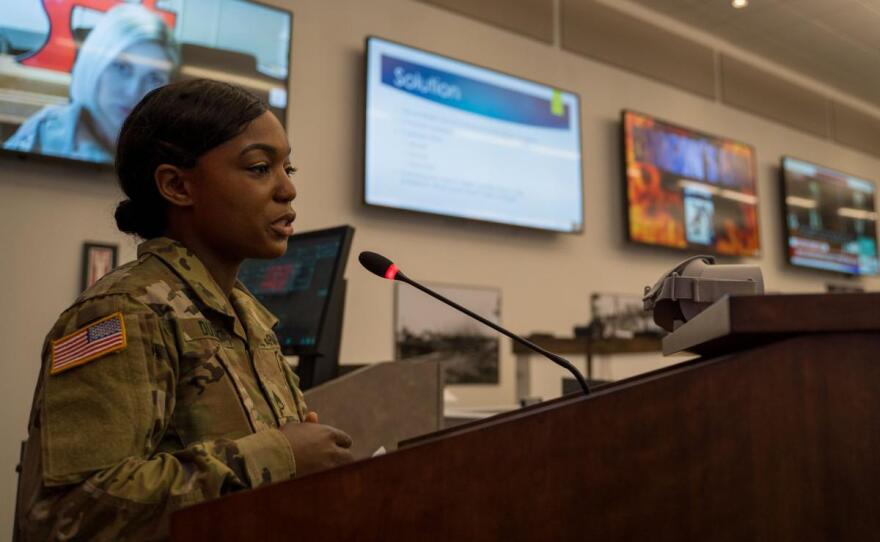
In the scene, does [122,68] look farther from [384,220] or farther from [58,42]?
[384,220]

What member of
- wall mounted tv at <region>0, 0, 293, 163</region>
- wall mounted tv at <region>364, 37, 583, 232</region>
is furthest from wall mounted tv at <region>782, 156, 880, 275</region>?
wall mounted tv at <region>0, 0, 293, 163</region>

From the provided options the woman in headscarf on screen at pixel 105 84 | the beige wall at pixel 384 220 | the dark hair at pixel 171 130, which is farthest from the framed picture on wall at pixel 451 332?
the dark hair at pixel 171 130

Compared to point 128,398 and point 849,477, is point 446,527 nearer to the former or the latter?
point 849,477

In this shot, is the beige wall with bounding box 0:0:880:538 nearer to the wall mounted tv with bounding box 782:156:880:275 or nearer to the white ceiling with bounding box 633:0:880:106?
the wall mounted tv with bounding box 782:156:880:275

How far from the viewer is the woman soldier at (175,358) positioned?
73cm

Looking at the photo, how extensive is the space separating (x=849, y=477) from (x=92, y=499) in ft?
2.21

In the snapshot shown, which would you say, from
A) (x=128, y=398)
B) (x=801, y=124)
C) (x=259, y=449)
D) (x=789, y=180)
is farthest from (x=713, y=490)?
(x=801, y=124)

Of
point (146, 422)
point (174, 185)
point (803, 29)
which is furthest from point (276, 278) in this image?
point (803, 29)

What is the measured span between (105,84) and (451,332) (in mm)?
1799

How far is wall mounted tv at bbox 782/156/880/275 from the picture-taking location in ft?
17.0

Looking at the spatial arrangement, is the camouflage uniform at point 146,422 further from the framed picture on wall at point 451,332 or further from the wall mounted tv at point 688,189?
the wall mounted tv at point 688,189

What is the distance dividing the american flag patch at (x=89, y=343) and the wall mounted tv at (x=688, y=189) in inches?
145

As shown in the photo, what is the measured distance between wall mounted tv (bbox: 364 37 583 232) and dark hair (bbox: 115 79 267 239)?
6.99 feet

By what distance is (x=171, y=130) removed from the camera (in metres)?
0.99
